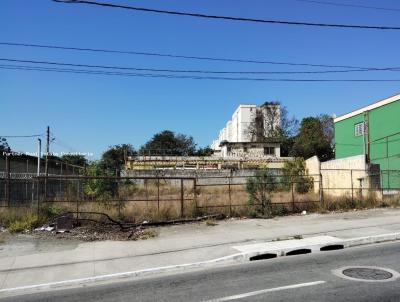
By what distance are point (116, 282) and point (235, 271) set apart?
243 centimetres

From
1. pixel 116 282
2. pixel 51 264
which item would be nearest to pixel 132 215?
pixel 51 264

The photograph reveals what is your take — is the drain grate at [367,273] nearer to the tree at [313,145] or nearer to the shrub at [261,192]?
the shrub at [261,192]

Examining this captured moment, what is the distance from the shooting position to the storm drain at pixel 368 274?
8789mm

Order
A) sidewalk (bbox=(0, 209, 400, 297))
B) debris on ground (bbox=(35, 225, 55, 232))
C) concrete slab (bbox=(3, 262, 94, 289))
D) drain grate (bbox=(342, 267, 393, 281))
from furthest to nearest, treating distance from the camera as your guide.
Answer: debris on ground (bbox=(35, 225, 55, 232)) → sidewalk (bbox=(0, 209, 400, 297)) → concrete slab (bbox=(3, 262, 94, 289)) → drain grate (bbox=(342, 267, 393, 281))

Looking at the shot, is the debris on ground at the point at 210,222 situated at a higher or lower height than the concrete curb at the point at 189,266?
higher

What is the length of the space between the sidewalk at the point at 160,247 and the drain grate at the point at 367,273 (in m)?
3.21

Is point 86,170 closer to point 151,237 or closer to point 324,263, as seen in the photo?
point 151,237

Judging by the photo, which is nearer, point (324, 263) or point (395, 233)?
point (324, 263)

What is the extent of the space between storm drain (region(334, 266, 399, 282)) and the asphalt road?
0.68ft

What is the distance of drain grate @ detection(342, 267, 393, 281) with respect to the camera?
29.2ft

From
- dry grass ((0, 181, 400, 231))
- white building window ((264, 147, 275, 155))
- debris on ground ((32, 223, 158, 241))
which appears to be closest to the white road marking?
debris on ground ((32, 223, 158, 241))

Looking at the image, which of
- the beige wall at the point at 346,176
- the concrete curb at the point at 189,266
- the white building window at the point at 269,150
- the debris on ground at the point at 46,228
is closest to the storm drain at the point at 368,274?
the concrete curb at the point at 189,266

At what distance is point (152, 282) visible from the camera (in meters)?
9.48

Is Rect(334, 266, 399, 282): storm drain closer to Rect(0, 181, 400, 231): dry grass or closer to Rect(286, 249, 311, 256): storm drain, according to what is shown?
Rect(286, 249, 311, 256): storm drain
